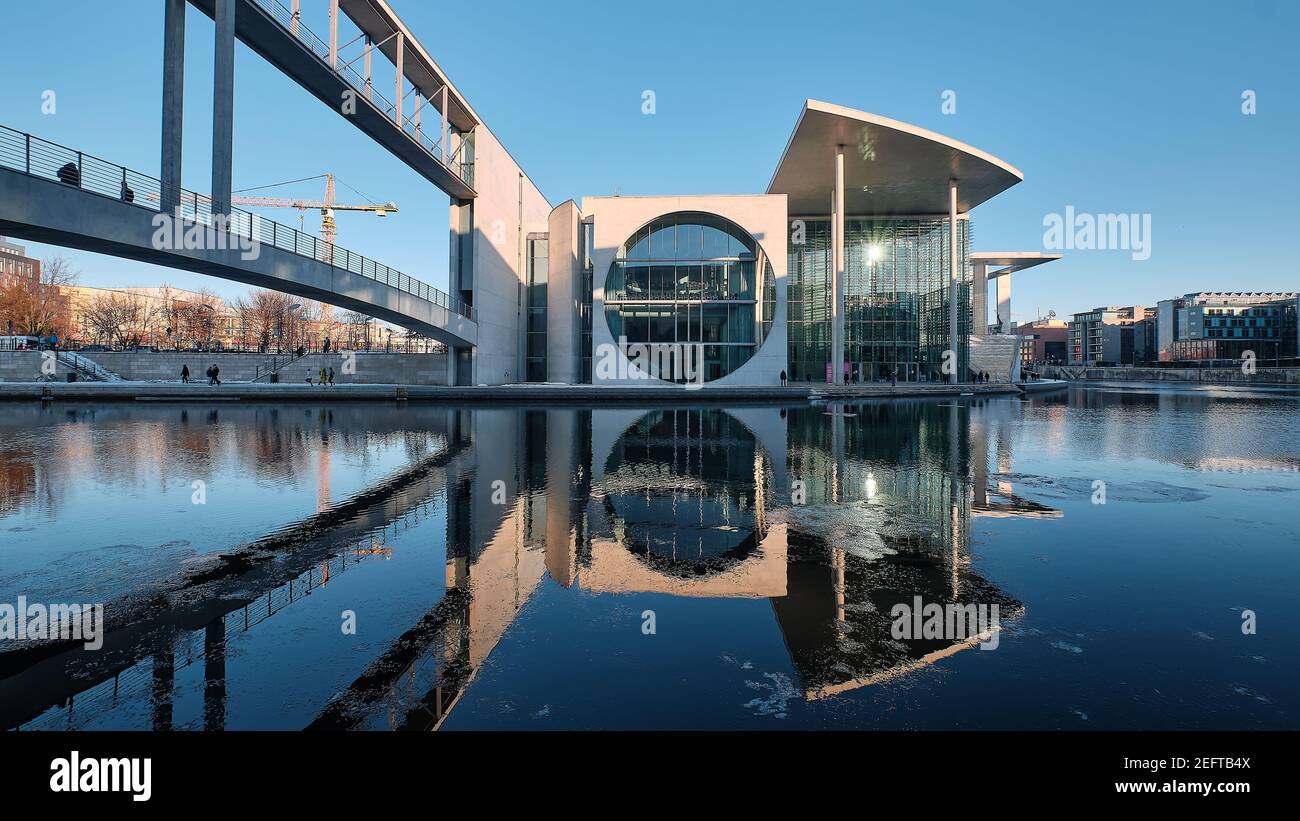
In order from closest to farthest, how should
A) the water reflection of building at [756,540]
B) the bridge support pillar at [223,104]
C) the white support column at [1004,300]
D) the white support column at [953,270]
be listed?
1. the water reflection of building at [756,540]
2. the bridge support pillar at [223,104]
3. the white support column at [953,270]
4. the white support column at [1004,300]

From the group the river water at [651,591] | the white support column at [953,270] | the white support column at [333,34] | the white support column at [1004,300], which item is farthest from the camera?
the white support column at [1004,300]

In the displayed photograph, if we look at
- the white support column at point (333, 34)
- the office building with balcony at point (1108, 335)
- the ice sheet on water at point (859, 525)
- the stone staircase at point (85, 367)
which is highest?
the office building with balcony at point (1108, 335)

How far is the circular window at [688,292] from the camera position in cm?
4031

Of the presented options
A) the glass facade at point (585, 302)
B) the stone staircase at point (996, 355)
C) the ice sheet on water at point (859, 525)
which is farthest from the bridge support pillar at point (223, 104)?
the stone staircase at point (996, 355)

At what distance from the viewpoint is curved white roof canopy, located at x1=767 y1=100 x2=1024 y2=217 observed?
34375mm

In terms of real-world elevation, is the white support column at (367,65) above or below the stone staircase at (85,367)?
above

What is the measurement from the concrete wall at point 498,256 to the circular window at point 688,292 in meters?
6.45

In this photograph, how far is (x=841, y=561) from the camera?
19.6 feet

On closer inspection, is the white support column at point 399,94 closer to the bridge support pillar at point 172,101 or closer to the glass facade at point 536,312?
the bridge support pillar at point 172,101

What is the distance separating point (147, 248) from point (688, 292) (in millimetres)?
28964

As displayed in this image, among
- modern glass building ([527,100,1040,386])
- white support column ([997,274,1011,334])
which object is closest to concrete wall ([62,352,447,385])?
modern glass building ([527,100,1040,386])

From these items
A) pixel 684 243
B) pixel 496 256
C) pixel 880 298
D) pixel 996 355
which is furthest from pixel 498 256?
pixel 996 355

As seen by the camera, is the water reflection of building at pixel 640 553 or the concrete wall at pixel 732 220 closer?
the water reflection of building at pixel 640 553
